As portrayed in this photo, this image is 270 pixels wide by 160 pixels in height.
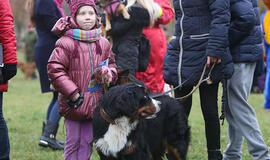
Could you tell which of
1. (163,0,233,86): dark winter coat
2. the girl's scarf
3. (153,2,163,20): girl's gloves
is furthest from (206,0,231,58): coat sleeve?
(153,2,163,20): girl's gloves

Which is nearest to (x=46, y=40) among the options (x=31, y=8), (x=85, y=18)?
(x=31, y=8)

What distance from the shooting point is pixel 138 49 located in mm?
5500

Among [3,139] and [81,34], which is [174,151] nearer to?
[81,34]

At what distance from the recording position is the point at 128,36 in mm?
5434

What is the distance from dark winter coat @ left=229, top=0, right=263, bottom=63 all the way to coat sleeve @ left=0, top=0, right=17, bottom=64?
2.17 metres

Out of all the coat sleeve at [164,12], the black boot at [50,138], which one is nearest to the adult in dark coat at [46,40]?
the black boot at [50,138]

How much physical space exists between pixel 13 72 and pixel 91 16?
2.98 ft

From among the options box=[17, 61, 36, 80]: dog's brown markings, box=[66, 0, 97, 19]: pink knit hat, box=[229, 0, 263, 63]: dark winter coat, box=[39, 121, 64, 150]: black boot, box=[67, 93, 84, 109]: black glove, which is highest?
box=[66, 0, 97, 19]: pink knit hat

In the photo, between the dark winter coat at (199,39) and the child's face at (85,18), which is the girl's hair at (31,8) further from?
the dark winter coat at (199,39)

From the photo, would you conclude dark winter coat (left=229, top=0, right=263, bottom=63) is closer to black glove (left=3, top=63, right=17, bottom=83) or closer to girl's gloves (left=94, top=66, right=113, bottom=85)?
girl's gloves (left=94, top=66, right=113, bottom=85)

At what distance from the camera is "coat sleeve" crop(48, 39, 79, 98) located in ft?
12.6

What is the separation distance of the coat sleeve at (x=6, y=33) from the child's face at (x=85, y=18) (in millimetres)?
640

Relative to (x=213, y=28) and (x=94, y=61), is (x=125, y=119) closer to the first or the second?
(x=94, y=61)

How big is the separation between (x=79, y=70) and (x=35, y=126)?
13.5 ft
